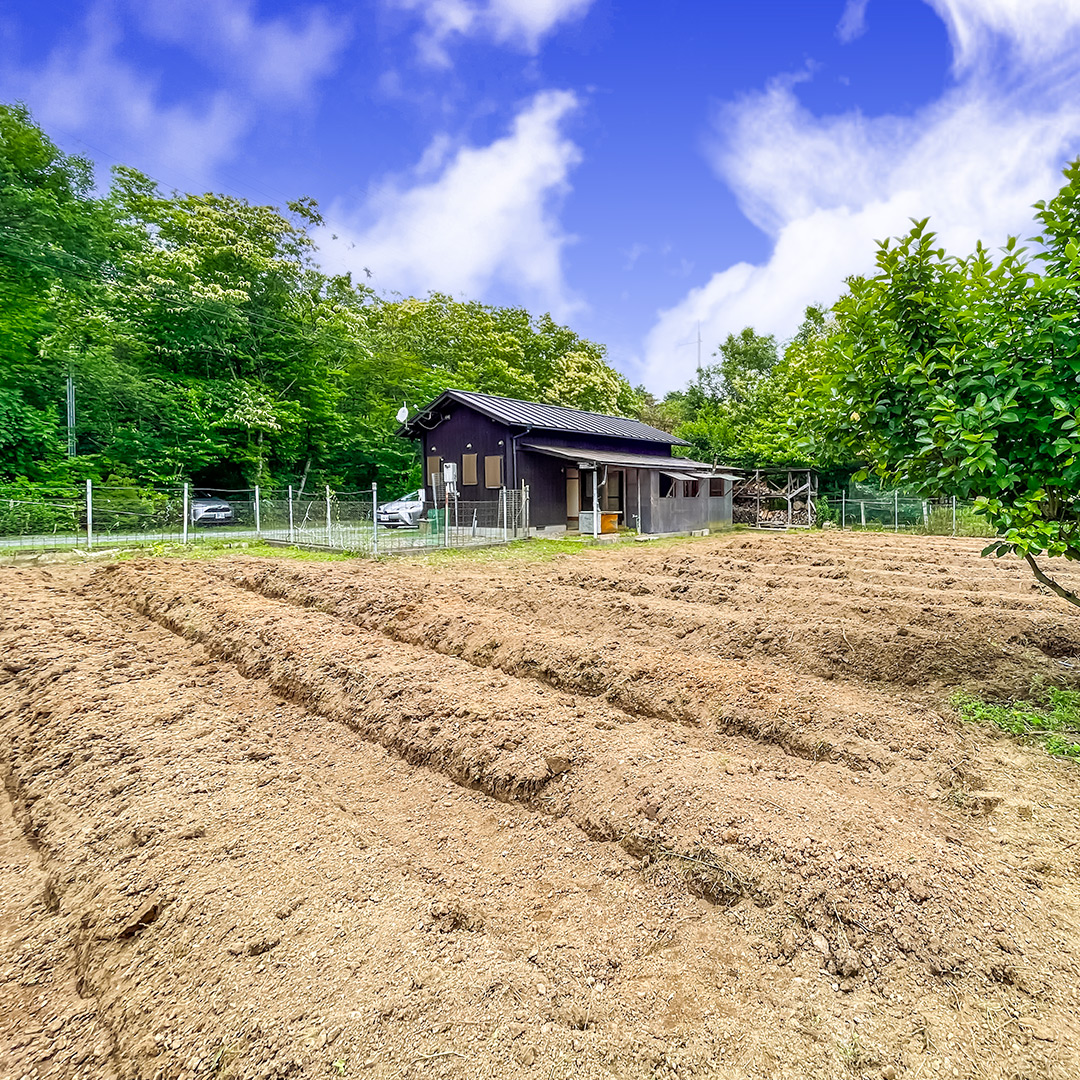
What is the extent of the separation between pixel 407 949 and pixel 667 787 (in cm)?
168

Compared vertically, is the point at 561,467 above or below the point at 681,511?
above

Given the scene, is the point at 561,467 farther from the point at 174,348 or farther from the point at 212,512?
the point at 174,348

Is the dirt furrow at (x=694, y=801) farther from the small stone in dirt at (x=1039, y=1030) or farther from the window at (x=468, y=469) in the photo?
the window at (x=468, y=469)

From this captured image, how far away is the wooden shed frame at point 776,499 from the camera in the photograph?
84.2ft

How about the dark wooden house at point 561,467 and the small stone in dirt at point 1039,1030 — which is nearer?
the small stone in dirt at point 1039,1030

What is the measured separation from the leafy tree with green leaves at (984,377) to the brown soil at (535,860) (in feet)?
6.02

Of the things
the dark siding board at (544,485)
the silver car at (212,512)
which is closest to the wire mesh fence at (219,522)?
the silver car at (212,512)

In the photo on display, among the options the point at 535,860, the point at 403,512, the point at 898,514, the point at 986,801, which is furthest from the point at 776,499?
the point at 535,860

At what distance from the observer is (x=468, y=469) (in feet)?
68.7

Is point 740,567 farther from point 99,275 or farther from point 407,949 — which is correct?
→ point 99,275

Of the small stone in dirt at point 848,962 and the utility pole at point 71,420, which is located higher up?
the utility pole at point 71,420

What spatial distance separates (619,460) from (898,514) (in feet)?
39.2

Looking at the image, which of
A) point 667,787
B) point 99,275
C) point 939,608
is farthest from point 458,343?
point 667,787

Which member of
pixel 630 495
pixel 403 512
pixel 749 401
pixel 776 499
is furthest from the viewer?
pixel 749 401
